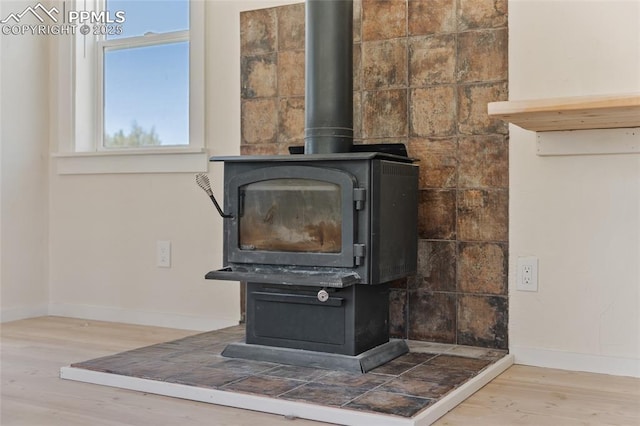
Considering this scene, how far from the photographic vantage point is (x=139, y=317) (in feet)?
11.5

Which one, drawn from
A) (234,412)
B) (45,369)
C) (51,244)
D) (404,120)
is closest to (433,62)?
(404,120)

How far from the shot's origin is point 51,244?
379 centimetres

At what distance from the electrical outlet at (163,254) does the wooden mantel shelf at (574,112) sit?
177 centimetres

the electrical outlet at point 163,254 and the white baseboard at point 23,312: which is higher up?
the electrical outlet at point 163,254

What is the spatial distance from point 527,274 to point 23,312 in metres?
2.50

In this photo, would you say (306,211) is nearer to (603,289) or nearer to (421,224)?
(421,224)

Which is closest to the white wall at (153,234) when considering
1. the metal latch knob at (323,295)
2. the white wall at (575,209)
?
the metal latch knob at (323,295)

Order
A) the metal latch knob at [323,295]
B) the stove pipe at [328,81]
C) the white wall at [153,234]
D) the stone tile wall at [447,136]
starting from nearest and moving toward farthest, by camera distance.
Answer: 1. the metal latch knob at [323,295]
2. the stove pipe at [328,81]
3. the stone tile wall at [447,136]
4. the white wall at [153,234]

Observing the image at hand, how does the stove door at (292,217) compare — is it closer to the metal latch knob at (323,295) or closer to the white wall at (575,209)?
the metal latch knob at (323,295)

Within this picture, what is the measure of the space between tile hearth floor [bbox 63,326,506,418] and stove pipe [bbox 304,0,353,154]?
796mm

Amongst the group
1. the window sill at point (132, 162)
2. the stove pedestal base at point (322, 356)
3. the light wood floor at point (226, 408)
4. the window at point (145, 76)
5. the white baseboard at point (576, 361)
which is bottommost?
the light wood floor at point (226, 408)

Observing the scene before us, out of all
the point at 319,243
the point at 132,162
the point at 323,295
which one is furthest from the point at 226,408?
the point at 132,162

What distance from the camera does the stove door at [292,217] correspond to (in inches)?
92.8

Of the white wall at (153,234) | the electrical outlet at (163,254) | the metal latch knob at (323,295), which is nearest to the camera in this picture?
the metal latch knob at (323,295)
